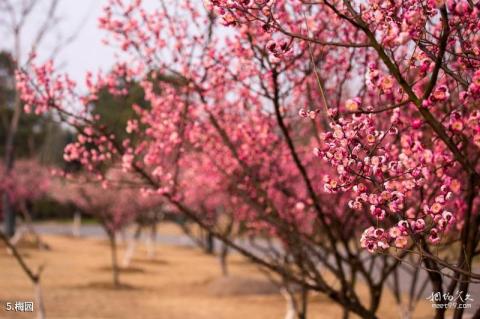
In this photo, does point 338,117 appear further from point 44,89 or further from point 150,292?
point 150,292

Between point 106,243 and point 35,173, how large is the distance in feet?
20.3

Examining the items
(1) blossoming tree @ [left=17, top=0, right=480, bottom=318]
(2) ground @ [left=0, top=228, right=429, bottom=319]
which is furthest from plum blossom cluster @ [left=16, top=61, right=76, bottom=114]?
(2) ground @ [left=0, top=228, right=429, bottom=319]

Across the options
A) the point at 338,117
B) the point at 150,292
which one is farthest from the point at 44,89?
the point at 150,292

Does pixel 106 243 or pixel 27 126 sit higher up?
pixel 27 126

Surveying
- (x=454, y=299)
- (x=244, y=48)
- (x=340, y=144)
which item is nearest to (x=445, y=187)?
(x=340, y=144)

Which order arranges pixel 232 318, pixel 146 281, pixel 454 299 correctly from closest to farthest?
pixel 454 299 → pixel 232 318 → pixel 146 281

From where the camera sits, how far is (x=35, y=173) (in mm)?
36000

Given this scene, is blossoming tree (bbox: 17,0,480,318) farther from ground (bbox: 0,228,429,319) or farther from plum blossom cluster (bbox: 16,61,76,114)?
ground (bbox: 0,228,429,319)

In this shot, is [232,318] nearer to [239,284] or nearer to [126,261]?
[239,284]

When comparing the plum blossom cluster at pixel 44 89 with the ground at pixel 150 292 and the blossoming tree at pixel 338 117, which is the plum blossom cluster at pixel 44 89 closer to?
the blossoming tree at pixel 338 117

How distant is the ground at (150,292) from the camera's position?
1480 centimetres

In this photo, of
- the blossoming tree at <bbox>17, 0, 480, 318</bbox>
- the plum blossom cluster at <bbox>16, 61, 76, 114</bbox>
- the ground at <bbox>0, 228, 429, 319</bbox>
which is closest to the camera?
the blossoming tree at <bbox>17, 0, 480, 318</bbox>

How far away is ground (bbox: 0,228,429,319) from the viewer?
48.5 feet

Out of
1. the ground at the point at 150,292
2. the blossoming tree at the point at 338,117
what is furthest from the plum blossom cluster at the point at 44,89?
the ground at the point at 150,292
